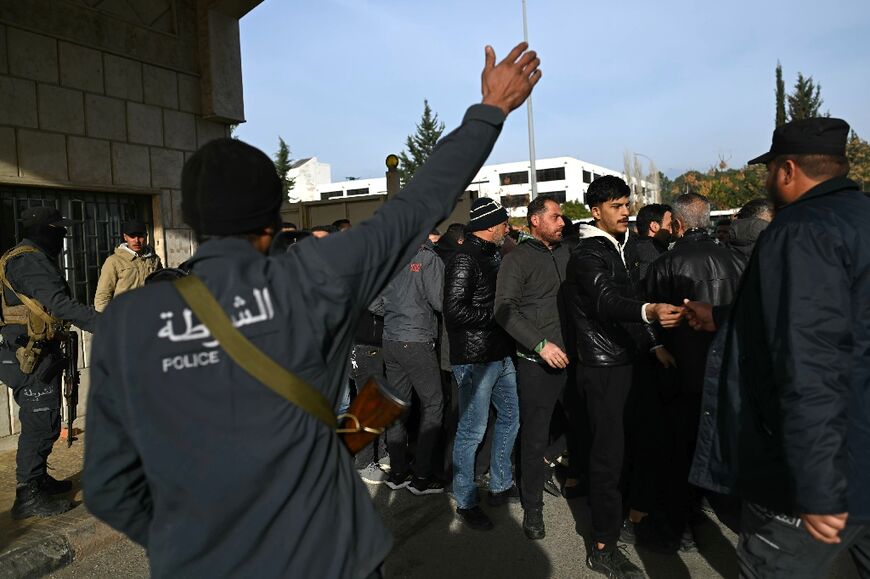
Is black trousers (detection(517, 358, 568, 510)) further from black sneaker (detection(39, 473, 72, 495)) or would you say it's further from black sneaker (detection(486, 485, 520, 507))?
black sneaker (detection(39, 473, 72, 495))

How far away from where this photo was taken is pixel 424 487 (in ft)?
16.0

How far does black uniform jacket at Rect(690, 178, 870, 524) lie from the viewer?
1867 millimetres

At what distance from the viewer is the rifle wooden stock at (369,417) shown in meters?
1.69

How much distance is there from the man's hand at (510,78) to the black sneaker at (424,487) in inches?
147

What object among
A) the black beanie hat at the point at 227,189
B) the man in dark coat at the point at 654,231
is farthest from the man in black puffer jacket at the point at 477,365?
the black beanie hat at the point at 227,189

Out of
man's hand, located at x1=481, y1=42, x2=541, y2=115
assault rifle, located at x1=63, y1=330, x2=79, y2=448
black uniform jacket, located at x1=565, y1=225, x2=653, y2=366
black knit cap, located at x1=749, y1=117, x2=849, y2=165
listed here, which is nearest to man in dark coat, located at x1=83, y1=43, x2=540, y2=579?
man's hand, located at x1=481, y1=42, x2=541, y2=115

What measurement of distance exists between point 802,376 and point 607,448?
1.77 meters

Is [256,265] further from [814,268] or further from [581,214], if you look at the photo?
[581,214]

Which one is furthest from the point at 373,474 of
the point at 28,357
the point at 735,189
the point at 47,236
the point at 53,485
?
the point at 735,189

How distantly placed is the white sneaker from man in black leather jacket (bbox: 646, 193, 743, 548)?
7.29 feet

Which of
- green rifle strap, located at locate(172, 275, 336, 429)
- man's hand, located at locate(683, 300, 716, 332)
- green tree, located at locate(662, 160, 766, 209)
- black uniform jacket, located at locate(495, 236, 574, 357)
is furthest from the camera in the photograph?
green tree, located at locate(662, 160, 766, 209)

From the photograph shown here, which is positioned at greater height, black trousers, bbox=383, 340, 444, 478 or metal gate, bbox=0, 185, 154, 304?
metal gate, bbox=0, 185, 154, 304

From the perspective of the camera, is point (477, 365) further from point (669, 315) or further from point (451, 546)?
point (669, 315)

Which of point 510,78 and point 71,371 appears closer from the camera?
point 510,78
